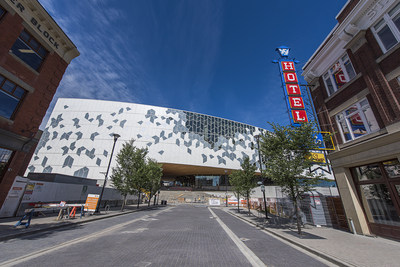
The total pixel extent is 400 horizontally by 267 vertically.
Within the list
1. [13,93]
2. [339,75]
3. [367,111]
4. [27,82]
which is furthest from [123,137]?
[367,111]

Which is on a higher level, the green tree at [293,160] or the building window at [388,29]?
the building window at [388,29]

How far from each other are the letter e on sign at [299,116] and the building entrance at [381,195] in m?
4.85

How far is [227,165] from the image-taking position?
54031 millimetres

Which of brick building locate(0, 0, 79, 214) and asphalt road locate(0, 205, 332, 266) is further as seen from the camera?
brick building locate(0, 0, 79, 214)

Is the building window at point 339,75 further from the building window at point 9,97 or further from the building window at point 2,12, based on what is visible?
the building window at point 2,12

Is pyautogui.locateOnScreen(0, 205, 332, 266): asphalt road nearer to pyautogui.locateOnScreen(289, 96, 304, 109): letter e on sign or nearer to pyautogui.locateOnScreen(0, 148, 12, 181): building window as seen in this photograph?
pyautogui.locateOnScreen(0, 148, 12, 181): building window

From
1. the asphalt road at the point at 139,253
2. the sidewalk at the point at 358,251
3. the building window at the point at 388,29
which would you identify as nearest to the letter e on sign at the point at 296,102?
the building window at the point at 388,29

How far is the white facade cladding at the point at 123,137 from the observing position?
46.2 meters

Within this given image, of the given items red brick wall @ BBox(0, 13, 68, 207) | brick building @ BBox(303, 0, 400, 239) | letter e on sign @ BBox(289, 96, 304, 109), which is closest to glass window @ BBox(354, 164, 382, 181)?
brick building @ BBox(303, 0, 400, 239)

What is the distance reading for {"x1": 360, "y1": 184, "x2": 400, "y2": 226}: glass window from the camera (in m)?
8.59

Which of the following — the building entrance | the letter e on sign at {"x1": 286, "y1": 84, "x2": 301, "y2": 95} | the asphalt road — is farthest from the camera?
the letter e on sign at {"x1": 286, "y1": 84, "x2": 301, "y2": 95}

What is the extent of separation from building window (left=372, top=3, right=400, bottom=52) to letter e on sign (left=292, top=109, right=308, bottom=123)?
567cm

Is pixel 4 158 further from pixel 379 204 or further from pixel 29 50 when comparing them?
pixel 379 204

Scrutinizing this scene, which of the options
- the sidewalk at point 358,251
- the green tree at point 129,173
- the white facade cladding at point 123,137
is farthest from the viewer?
the white facade cladding at point 123,137
